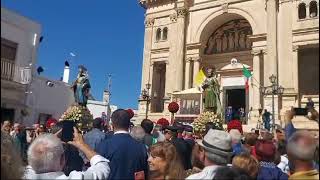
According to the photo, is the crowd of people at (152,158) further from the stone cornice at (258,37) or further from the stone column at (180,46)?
the stone column at (180,46)

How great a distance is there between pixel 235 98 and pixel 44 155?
24574 mm

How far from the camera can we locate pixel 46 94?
22.3 meters

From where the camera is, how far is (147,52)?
100 ft

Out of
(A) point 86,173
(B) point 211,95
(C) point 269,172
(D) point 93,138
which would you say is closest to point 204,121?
(B) point 211,95

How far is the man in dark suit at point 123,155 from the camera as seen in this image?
4.20m

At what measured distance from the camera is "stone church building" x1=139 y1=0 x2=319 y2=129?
22.9m

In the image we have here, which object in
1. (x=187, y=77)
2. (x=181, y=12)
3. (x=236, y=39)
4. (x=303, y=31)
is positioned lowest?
(x=187, y=77)

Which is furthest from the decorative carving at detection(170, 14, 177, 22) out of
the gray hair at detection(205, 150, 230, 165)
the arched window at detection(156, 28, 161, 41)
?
the gray hair at detection(205, 150, 230, 165)

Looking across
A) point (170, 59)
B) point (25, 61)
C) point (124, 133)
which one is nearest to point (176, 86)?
point (170, 59)

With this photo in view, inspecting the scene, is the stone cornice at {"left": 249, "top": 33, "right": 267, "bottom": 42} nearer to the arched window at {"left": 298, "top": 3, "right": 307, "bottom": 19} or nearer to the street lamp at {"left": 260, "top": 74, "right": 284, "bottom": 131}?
the arched window at {"left": 298, "top": 3, "right": 307, "bottom": 19}

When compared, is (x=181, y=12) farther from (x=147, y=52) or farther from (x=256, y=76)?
(x=256, y=76)

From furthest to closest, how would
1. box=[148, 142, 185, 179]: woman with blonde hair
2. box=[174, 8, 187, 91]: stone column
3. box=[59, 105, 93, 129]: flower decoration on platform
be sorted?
box=[174, 8, 187, 91]: stone column, box=[59, 105, 93, 129]: flower decoration on platform, box=[148, 142, 185, 179]: woman with blonde hair

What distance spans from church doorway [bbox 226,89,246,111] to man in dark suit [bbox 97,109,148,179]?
22.3 metres

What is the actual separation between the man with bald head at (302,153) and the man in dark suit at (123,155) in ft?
5.73
